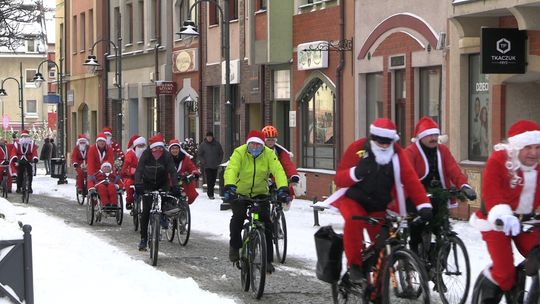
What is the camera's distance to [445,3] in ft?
73.9

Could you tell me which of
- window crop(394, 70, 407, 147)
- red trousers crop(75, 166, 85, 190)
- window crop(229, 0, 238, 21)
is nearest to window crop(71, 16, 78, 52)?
window crop(229, 0, 238, 21)

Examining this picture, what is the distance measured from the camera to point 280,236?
15680 millimetres

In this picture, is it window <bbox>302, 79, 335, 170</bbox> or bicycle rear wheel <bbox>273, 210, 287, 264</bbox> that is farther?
window <bbox>302, 79, 335, 170</bbox>

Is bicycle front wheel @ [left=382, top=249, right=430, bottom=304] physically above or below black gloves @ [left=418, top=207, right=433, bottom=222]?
below

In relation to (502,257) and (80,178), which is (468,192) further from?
(80,178)

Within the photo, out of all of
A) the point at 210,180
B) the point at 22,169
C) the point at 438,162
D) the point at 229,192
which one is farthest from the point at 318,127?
the point at 438,162

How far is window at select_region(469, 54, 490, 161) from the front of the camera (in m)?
21.7

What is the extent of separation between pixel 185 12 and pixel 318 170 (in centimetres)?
1246

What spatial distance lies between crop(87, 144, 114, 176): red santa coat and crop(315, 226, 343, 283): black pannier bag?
43.8ft

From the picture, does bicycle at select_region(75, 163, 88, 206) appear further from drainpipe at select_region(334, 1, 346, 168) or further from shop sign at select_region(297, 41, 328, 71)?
shop sign at select_region(297, 41, 328, 71)

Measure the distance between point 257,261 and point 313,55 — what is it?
17.2 m

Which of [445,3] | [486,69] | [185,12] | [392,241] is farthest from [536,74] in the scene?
[185,12]

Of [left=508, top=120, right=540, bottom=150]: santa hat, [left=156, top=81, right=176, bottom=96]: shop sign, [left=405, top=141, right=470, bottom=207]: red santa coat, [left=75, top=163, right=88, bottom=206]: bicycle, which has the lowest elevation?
[left=75, top=163, right=88, bottom=206]: bicycle

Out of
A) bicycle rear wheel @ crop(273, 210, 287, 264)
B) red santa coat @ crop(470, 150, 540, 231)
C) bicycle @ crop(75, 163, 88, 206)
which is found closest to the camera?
red santa coat @ crop(470, 150, 540, 231)
